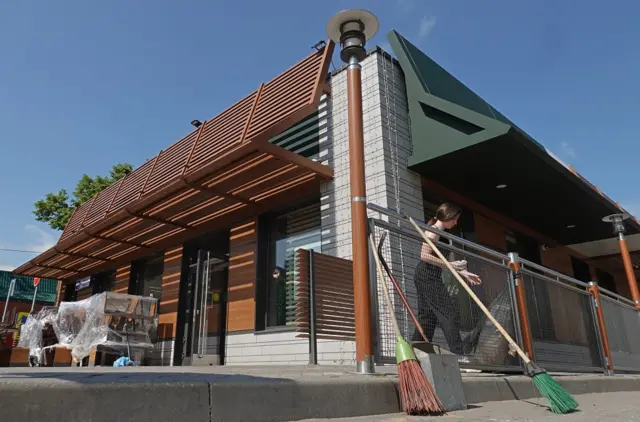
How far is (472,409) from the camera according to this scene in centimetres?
283

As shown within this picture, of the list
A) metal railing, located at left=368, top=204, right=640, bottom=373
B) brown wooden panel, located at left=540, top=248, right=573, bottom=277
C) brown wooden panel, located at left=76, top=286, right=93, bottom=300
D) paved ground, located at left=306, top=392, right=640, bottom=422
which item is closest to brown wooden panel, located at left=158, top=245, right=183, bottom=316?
brown wooden panel, located at left=76, top=286, right=93, bottom=300

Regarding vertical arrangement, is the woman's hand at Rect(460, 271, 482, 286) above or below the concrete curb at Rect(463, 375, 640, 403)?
above

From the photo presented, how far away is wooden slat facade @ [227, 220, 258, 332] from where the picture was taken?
8.09m

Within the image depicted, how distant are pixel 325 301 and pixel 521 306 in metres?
2.06

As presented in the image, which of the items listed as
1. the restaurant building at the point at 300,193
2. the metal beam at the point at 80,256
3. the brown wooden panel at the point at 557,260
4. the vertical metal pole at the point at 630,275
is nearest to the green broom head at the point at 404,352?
the restaurant building at the point at 300,193

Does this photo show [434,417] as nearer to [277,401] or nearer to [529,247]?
[277,401]

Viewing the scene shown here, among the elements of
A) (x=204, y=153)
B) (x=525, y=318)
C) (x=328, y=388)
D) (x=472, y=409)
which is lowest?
(x=472, y=409)

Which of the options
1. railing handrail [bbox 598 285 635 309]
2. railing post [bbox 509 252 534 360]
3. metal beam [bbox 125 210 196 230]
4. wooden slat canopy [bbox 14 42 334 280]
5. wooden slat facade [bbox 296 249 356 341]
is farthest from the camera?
metal beam [bbox 125 210 196 230]

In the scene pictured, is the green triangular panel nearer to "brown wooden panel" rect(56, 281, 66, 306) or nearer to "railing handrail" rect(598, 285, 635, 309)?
"railing handrail" rect(598, 285, 635, 309)

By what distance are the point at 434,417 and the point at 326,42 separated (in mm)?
5931

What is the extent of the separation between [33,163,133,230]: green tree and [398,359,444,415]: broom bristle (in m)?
18.8

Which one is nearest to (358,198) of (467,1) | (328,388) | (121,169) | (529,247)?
(328,388)

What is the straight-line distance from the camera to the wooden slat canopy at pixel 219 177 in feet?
21.1

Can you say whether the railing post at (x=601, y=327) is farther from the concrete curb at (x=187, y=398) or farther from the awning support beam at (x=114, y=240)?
the awning support beam at (x=114, y=240)
